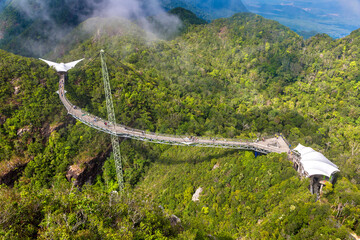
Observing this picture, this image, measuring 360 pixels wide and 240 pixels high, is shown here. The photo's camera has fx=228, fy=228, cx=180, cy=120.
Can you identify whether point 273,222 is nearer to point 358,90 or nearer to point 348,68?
point 358,90

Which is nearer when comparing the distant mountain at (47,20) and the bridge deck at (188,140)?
the bridge deck at (188,140)

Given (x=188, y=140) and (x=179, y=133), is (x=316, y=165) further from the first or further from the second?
(x=179, y=133)

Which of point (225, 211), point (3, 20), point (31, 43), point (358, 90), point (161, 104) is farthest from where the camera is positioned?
point (3, 20)

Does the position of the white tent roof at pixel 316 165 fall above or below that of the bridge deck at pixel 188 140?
above

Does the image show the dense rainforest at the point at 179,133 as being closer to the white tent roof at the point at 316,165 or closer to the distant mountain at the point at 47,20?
the white tent roof at the point at 316,165

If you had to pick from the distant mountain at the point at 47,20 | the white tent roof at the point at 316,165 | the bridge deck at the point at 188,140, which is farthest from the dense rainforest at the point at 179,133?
the distant mountain at the point at 47,20

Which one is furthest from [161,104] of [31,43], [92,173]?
[31,43]
